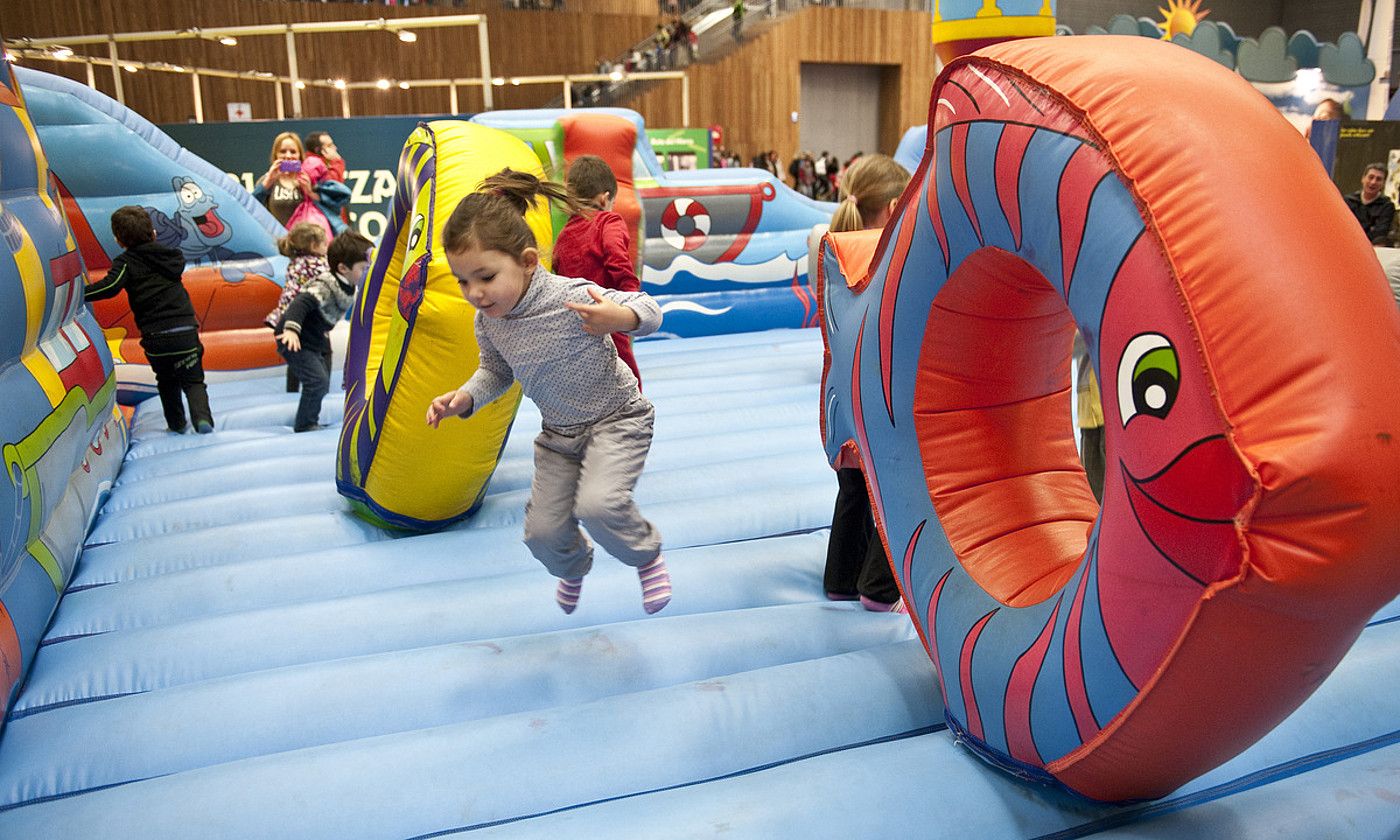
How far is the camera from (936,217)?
54.0 inches

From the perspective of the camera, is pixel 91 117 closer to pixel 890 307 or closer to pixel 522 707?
pixel 522 707

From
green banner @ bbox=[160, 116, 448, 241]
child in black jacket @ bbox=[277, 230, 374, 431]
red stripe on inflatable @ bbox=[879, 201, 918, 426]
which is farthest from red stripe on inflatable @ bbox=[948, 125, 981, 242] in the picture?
green banner @ bbox=[160, 116, 448, 241]

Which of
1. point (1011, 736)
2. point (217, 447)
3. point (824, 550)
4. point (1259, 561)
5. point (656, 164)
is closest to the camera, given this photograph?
point (1259, 561)

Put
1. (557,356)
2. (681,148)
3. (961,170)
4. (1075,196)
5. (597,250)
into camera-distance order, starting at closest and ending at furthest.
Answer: (1075,196), (961,170), (557,356), (597,250), (681,148)

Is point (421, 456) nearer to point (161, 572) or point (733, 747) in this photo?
point (161, 572)

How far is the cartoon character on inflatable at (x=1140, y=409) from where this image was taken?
2.71ft

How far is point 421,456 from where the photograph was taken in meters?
2.27

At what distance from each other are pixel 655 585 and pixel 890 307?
0.69 m

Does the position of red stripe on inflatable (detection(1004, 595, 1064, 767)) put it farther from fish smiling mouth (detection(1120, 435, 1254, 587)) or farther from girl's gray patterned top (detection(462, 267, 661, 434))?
girl's gray patterned top (detection(462, 267, 661, 434))

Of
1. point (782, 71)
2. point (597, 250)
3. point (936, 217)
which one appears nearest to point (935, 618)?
point (936, 217)

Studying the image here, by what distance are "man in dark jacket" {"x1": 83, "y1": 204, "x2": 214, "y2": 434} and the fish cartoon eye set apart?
10.5 feet

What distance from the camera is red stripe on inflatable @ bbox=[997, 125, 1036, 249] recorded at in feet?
3.73

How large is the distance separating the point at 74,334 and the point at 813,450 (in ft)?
6.99

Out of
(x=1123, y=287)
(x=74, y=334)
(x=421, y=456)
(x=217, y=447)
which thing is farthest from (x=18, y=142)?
(x=1123, y=287)
